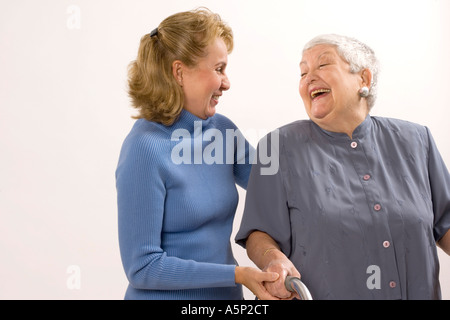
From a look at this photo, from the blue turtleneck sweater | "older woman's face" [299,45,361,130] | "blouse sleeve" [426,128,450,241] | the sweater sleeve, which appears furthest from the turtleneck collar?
"blouse sleeve" [426,128,450,241]

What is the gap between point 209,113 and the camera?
5.76ft

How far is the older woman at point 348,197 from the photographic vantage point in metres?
1.52

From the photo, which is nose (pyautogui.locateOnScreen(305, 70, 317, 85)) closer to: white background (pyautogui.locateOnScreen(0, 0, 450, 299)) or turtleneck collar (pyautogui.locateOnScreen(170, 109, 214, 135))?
turtleneck collar (pyautogui.locateOnScreen(170, 109, 214, 135))

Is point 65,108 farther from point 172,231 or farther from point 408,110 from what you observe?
point 408,110

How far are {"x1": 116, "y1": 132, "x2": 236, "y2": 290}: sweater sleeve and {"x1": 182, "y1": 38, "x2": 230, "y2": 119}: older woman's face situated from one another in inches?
9.4

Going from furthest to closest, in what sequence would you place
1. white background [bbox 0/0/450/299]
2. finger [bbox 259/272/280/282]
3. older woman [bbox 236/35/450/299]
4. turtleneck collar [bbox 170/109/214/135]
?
white background [bbox 0/0/450/299]
turtleneck collar [bbox 170/109/214/135]
older woman [bbox 236/35/450/299]
finger [bbox 259/272/280/282]

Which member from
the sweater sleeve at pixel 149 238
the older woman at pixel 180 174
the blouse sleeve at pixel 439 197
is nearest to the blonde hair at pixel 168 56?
the older woman at pixel 180 174

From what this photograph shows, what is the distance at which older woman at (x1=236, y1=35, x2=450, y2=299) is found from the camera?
1.52m

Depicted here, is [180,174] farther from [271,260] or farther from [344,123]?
[344,123]

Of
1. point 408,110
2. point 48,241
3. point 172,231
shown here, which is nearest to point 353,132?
point 172,231

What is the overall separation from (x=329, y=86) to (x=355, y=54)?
4.9 inches

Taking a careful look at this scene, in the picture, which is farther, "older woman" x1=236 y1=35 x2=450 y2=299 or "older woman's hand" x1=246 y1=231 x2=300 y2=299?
"older woman" x1=236 y1=35 x2=450 y2=299

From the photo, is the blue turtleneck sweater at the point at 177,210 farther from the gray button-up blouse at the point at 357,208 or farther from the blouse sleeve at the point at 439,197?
the blouse sleeve at the point at 439,197

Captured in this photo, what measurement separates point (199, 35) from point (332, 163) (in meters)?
0.54
